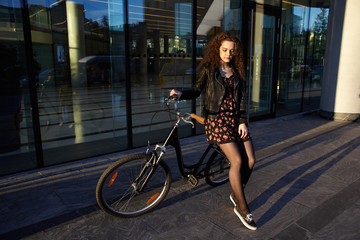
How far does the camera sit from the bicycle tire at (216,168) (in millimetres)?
3521

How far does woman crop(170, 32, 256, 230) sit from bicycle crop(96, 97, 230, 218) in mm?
248

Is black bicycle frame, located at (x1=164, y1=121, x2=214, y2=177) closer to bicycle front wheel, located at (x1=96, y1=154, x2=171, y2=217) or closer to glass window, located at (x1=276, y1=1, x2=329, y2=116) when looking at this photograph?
bicycle front wheel, located at (x1=96, y1=154, x2=171, y2=217)

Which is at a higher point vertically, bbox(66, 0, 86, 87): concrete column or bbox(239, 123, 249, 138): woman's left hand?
bbox(66, 0, 86, 87): concrete column

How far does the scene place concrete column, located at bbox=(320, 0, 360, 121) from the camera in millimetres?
7676

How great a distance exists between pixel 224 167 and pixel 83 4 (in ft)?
14.4

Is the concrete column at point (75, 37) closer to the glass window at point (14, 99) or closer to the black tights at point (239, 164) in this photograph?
the glass window at point (14, 99)

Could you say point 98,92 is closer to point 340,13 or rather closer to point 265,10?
point 265,10

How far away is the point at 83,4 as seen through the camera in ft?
19.3

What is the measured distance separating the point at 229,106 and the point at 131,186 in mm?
1307

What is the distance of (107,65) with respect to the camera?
22.1ft

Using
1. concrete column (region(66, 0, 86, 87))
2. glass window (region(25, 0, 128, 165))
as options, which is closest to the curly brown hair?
glass window (region(25, 0, 128, 165))

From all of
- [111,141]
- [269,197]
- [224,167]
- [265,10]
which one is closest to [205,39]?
[265,10]

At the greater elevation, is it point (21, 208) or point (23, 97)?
point (23, 97)

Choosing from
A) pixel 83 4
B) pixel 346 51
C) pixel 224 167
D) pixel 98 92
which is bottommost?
pixel 224 167
